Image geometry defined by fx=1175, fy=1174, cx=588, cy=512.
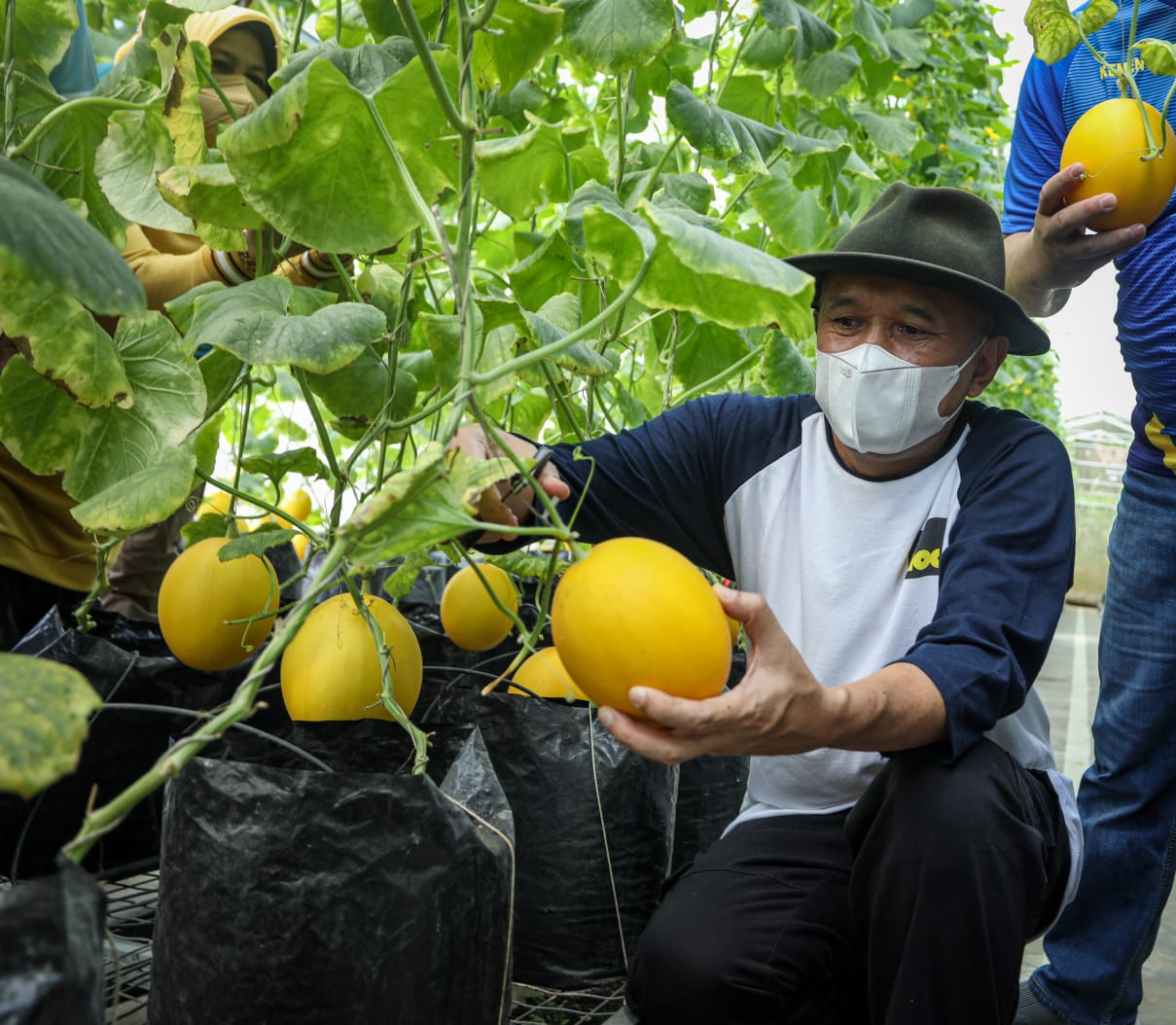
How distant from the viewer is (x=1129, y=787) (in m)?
1.70

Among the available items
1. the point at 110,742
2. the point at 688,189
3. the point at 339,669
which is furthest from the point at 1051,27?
the point at 110,742

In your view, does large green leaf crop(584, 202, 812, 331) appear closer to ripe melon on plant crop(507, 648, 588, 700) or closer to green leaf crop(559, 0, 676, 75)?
green leaf crop(559, 0, 676, 75)

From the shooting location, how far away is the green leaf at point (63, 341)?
3.27 ft

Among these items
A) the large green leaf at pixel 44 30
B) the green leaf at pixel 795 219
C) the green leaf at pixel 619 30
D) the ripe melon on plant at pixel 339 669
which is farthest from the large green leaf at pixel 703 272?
the green leaf at pixel 795 219

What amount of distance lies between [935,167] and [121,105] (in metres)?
3.54

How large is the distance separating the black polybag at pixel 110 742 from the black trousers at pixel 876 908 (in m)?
0.67

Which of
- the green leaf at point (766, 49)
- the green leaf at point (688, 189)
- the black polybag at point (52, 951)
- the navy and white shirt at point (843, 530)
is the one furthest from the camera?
the green leaf at point (766, 49)

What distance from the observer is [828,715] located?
1.03 metres

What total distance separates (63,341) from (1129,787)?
1.52 m

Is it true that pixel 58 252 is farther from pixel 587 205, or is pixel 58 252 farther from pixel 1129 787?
pixel 1129 787

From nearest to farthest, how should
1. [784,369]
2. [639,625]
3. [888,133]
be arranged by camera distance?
[639,625], [784,369], [888,133]

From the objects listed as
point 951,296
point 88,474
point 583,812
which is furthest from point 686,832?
point 88,474

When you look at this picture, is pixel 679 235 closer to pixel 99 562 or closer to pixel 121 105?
pixel 121 105

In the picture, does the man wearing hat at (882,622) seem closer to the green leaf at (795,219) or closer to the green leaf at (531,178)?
the green leaf at (531,178)
